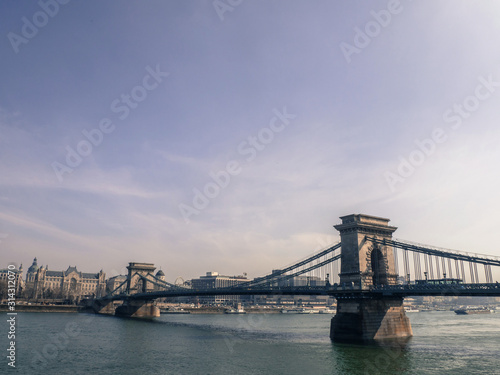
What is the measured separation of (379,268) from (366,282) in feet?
19.6

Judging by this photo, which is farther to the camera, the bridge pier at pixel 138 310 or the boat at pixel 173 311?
the boat at pixel 173 311

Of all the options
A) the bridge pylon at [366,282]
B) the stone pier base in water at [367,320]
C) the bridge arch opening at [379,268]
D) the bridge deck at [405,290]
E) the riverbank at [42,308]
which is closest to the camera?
the bridge deck at [405,290]

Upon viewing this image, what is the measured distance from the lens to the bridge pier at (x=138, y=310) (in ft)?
403

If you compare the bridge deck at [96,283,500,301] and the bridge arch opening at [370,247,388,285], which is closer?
the bridge deck at [96,283,500,301]

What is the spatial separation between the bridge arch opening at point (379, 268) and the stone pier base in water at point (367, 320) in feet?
13.8

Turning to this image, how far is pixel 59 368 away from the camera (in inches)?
1459

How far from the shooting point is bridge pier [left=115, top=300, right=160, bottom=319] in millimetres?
122769

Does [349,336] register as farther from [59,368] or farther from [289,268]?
[59,368]

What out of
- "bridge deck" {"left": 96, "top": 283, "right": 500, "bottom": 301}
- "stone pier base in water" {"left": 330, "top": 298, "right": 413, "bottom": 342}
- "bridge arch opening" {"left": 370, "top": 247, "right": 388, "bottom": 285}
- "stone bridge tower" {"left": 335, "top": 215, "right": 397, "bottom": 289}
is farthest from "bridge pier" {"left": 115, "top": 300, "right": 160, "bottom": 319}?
"stone bridge tower" {"left": 335, "top": 215, "right": 397, "bottom": 289}

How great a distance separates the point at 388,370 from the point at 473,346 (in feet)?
78.5

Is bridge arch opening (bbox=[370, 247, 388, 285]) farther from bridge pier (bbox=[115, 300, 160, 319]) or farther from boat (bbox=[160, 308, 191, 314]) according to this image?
→ boat (bbox=[160, 308, 191, 314])

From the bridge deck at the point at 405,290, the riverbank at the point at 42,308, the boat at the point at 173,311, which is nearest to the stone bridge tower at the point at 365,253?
the bridge deck at the point at 405,290

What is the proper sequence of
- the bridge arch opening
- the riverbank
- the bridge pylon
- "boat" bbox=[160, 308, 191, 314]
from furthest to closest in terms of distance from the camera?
"boat" bbox=[160, 308, 191, 314] → the riverbank → the bridge arch opening → the bridge pylon

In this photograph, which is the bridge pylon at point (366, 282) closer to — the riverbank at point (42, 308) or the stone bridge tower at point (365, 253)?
the stone bridge tower at point (365, 253)
